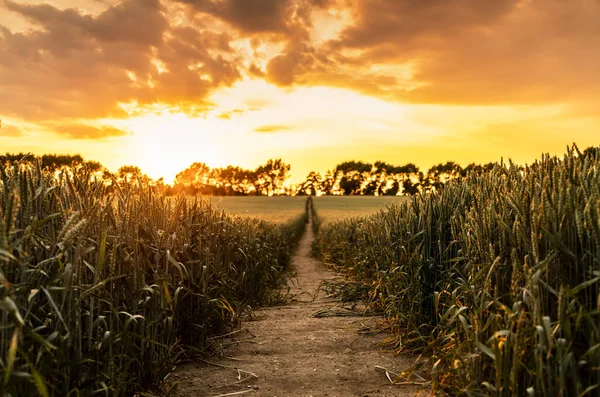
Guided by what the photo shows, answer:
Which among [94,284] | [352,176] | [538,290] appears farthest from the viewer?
[352,176]

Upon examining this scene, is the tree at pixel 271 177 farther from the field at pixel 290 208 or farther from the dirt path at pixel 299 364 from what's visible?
the dirt path at pixel 299 364

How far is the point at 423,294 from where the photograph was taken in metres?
4.59

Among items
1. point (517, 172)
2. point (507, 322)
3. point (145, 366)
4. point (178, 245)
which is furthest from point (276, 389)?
point (517, 172)

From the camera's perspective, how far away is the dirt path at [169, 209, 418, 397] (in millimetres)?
3691

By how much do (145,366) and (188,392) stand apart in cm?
47

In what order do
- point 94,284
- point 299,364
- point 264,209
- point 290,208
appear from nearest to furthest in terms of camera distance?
point 94,284 < point 299,364 < point 264,209 < point 290,208

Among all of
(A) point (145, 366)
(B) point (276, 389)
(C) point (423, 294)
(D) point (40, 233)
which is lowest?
(B) point (276, 389)

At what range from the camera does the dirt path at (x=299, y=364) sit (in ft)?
12.1

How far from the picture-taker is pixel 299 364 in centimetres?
431

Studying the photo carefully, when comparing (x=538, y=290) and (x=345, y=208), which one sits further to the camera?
(x=345, y=208)

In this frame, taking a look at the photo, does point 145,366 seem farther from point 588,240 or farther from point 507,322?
point 588,240

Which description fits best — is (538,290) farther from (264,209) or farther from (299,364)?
(264,209)

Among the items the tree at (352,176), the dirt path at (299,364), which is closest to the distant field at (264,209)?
the dirt path at (299,364)

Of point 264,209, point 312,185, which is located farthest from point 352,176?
point 264,209
